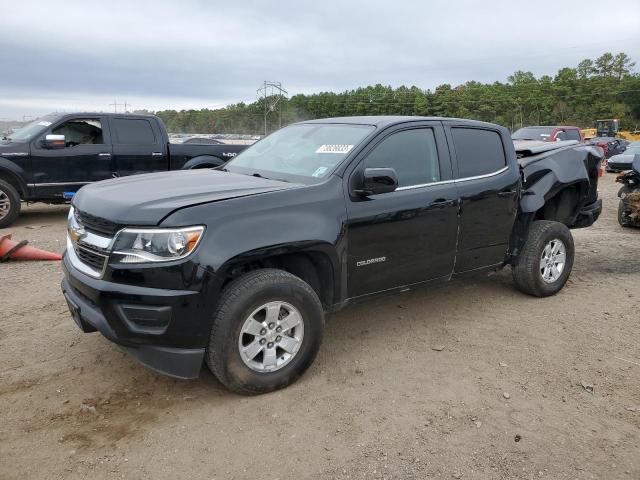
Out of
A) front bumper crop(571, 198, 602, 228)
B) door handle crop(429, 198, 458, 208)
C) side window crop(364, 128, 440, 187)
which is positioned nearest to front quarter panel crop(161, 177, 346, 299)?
side window crop(364, 128, 440, 187)

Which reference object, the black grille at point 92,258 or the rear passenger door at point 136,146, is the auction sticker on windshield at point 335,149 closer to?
the black grille at point 92,258

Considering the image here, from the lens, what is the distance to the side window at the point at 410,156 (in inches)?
158

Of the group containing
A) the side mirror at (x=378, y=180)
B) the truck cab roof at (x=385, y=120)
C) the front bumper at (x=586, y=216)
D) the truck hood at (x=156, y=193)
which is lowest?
the front bumper at (x=586, y=216)

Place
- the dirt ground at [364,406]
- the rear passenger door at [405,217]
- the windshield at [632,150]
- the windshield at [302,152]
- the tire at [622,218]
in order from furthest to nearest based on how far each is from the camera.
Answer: the windshield at [632,150] → the tire at [622,218] → the windshield at [302,152] → the rear passenger door at [405,217] → the dirt ground at [364,406]

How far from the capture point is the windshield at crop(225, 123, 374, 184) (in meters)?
3.92

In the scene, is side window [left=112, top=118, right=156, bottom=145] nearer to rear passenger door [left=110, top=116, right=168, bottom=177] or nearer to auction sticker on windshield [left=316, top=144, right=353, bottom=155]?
rear passenger door [left=110, top=116, right=168, bottom=177]

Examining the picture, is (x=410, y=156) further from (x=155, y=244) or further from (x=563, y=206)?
(x=563, y=206)

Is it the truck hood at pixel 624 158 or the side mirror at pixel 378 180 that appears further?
the truck hood at pixel 624 158

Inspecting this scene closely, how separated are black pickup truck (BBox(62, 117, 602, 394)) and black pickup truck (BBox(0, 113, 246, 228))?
5411 mm

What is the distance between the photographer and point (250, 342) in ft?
11.0

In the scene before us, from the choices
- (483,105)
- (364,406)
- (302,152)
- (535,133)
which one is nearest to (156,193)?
(302,152)

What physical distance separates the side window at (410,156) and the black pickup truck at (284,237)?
1 cm

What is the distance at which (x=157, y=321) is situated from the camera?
304cm

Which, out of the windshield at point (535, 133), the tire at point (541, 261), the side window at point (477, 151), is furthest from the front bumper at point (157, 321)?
the windshield at point (535, 133)
